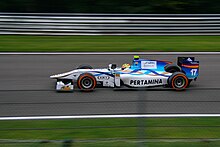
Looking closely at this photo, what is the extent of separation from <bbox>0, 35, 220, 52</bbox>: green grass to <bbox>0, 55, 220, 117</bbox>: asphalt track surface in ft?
4.19

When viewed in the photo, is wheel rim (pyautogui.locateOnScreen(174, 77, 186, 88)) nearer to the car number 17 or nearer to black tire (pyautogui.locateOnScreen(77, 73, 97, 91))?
the car number 17

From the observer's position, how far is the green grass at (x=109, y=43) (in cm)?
1633

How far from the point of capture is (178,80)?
35.8 ft

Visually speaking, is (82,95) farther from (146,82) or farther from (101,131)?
(101,131)

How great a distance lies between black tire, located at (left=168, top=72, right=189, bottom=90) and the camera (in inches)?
427

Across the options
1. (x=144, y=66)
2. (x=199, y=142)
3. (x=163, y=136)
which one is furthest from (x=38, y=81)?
(x=199, y=142)

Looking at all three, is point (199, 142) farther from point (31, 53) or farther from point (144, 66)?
point (31, 53)

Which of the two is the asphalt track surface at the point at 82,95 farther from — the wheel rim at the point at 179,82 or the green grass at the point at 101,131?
the green grass at the point at 101,131

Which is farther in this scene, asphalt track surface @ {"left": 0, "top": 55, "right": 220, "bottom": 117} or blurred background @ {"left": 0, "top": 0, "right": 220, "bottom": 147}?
asphalt track surface @ {"left": 0, "top": 55, "right": 220, "bottom": 117}

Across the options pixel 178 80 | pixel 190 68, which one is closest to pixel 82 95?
pixel 178 80

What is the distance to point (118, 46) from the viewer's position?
16750mm

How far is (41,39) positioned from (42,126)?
9.83 m
